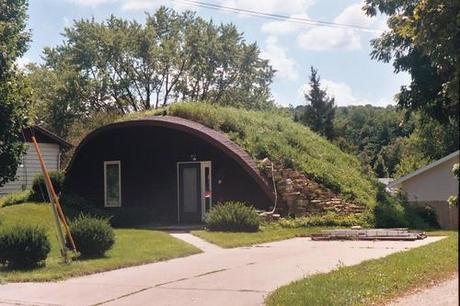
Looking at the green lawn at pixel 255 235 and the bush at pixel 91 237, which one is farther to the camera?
the green lawn at pixel 255 235

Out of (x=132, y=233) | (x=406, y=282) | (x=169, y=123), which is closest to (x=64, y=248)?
(x=132, y=233)

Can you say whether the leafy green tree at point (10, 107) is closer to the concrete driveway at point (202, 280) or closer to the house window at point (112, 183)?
the house window at point (112, 183)

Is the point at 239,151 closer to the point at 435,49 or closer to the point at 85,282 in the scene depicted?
the point at 85,282

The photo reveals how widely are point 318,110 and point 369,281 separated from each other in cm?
7014

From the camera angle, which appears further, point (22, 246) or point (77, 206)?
point (77, 206)

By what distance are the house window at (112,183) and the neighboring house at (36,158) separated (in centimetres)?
565

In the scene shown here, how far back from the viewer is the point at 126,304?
9375mm

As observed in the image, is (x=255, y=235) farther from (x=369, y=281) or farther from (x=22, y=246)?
(x=369, y=281)

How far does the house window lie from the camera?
2717 cm

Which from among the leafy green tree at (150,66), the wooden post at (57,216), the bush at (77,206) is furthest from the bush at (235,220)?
the leafy green tree at (150,66)

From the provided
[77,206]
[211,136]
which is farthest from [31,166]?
[211,136]

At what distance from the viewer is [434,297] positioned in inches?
348

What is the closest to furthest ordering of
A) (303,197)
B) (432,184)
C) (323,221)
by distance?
(323,221), (303,197), (432,184)

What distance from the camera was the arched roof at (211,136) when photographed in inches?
922
